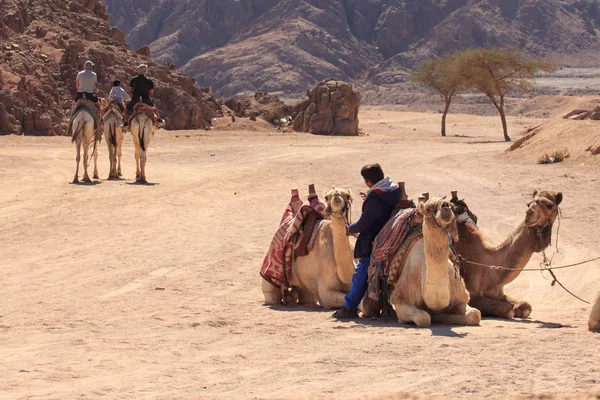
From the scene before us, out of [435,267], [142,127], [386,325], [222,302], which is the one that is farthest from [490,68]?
[435,267]

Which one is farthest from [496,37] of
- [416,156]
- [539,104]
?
[416,156]

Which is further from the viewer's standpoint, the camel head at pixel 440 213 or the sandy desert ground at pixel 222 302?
the camel head at pixel 440 213

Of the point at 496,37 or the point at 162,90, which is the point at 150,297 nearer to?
the point at 162,90

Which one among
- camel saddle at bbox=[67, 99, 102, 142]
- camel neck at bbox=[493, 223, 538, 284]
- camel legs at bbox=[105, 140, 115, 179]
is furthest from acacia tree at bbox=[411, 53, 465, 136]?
camel neck at bbox=[493, 223, 538, 284]

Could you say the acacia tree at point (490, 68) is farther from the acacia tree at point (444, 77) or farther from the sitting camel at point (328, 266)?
the sitting camel at point (328, 266)

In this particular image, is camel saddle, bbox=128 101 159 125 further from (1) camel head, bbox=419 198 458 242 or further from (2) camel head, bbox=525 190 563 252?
(1) camel head, bbox=419 198 458 242

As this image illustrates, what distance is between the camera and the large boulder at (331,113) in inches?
1775

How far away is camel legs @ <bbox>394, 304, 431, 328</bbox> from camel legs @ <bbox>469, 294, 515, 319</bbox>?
3.50ft

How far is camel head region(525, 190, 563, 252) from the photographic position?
9305 mm

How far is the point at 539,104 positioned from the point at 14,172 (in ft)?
202

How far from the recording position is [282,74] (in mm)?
105125

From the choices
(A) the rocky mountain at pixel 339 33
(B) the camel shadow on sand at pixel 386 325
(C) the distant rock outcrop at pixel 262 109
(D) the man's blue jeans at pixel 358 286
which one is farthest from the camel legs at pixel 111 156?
(A) the rocky mountain at pixel 339 33

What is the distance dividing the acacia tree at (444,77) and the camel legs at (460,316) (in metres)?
40.6

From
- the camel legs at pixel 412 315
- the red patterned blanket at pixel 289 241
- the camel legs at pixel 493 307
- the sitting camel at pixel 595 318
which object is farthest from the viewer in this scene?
the red patterned blanket at pixel 289 241
